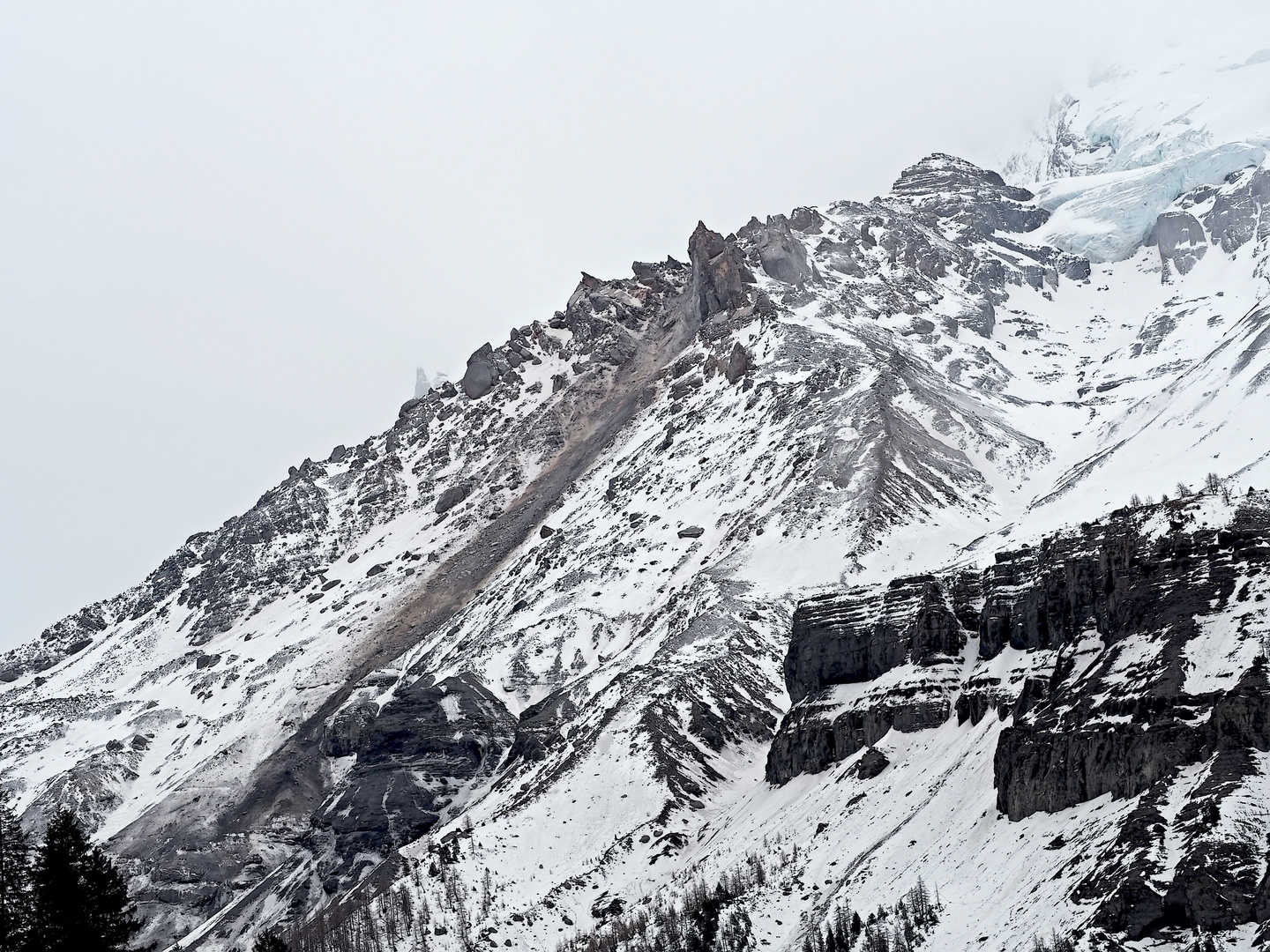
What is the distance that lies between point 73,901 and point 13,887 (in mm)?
2509

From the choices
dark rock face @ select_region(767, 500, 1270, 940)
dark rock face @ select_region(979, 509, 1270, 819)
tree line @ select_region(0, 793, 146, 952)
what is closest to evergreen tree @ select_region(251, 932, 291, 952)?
tree line @ select_region(0, 793, 146, 952)

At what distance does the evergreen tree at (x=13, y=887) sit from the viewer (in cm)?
5931

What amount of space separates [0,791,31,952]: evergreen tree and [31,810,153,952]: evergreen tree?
45cm

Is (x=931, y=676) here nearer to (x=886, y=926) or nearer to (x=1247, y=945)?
(x=886, y=926)

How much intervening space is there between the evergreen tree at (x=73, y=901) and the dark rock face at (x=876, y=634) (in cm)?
13159

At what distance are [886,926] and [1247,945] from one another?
116 ft

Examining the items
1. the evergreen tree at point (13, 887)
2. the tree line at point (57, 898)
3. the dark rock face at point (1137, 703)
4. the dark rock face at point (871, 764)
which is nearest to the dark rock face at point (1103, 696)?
the dark rock face at point (1137, 703)

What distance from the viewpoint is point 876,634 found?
7549 inches

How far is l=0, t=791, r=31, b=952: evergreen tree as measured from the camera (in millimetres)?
59312

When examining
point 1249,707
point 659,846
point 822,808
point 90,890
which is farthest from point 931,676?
point 90,890

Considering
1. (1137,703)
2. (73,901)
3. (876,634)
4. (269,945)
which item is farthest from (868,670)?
(73,901)

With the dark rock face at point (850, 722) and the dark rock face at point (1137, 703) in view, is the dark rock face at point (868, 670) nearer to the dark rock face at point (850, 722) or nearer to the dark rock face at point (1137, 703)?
the dark rock face at point (850, 722)

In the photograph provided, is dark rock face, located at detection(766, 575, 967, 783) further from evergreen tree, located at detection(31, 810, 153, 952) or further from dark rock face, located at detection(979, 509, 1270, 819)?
evergreen tree, located at detection(31, 810, 153, 952)

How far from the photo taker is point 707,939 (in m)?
144
